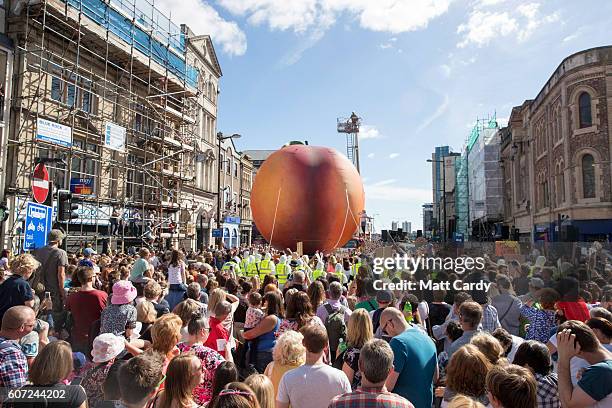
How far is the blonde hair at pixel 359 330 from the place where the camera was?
13.2 feet

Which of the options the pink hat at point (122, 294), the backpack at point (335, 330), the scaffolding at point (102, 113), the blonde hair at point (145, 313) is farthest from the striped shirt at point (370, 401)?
the scaffolding at point (102, 113)

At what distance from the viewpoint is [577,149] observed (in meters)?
27.1

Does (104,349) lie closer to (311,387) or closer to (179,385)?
(179,385)

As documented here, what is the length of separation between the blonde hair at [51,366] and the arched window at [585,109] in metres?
31.3

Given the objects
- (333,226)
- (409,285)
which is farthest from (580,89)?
(409,285)

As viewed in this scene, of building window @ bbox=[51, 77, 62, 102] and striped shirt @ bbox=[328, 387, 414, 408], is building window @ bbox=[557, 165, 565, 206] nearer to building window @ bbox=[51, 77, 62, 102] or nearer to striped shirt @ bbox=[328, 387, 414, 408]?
building window @ bbox=[51, 77, 62, 102]

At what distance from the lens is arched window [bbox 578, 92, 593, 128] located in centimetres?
2677

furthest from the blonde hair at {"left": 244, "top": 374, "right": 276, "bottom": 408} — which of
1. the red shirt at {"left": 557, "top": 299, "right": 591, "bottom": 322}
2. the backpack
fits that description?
the red shirt at {"left": 557, "top": 299, "right": 591, "bottom": 322}

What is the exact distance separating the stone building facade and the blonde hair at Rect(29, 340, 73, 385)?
1041 inches

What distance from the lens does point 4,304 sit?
197 inches

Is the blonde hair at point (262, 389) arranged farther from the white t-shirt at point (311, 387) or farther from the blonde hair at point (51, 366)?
the blonde hair at point (51, 366)

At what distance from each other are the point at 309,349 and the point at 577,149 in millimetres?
29820

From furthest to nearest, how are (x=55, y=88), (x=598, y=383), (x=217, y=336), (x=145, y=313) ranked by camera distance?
1. (x=55, y=88)
2. (x=145, y=313)
3. (x=217, y=336)
4. (x=598, y=383)

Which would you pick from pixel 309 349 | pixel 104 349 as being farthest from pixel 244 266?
pixel 309 349
